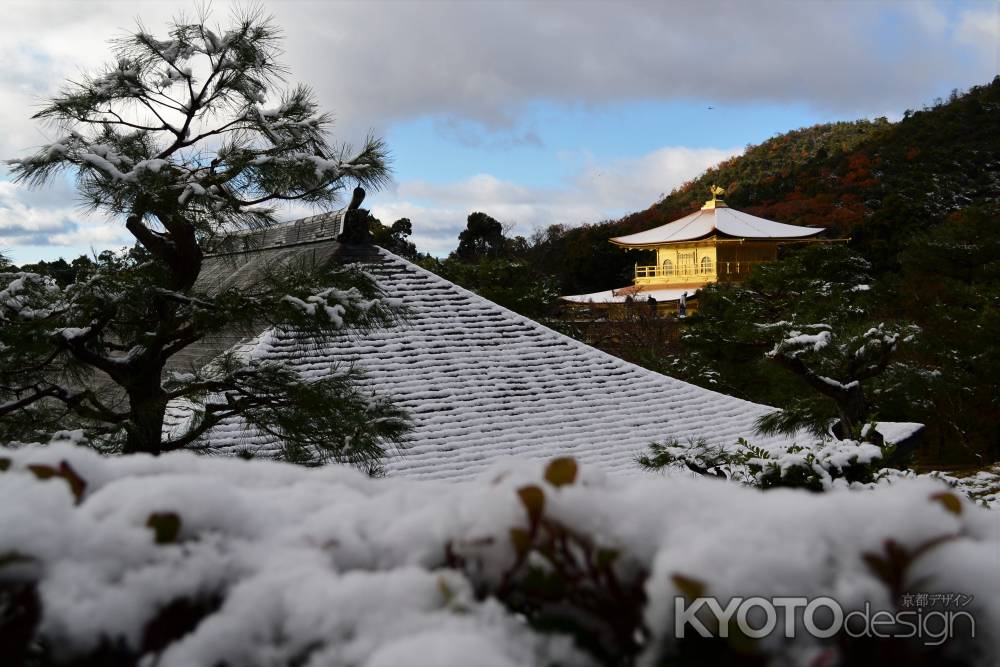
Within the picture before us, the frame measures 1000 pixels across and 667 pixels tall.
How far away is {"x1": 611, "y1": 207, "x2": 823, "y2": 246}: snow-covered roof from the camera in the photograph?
23839 mm

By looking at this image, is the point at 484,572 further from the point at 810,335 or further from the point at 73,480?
the point at 810,335

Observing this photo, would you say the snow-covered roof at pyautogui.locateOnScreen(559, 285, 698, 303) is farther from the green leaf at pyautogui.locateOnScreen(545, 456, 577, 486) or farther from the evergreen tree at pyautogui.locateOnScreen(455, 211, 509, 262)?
the green leaf at pyautogui.locateOnScreen(545, 456, 577, 486)

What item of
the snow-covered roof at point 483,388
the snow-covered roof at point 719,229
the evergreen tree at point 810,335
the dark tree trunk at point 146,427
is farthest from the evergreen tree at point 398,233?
the dark tree trunk at point 146,427

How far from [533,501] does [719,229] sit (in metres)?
24.5

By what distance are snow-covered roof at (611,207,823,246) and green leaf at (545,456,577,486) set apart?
24190 millimetres

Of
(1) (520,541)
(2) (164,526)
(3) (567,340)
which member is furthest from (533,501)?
(3) (567,340)

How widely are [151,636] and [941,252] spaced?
49.0 feet

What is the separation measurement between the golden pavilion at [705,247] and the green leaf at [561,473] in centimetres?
2294

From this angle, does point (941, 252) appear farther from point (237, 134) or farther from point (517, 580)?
point (517, 580)

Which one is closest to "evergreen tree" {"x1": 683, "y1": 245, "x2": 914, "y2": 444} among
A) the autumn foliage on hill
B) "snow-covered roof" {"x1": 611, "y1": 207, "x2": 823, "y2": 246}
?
the autumn foliage on hill

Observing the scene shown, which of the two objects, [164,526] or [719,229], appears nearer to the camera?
[164,526]

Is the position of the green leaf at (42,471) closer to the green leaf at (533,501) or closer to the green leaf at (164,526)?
the green leaf at (164,526)

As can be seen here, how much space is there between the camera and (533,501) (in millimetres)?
716

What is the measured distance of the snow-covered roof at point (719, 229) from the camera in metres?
23.8
